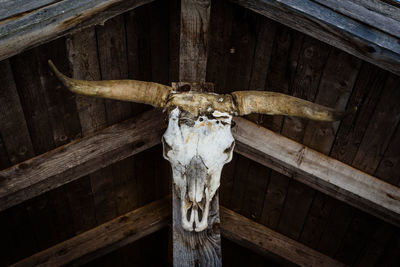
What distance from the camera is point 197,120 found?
7.61 feet

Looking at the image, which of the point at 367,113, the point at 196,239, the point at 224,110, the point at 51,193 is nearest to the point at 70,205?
the point at 51,193

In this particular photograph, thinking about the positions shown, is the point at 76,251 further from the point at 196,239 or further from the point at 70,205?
the point at 196,239

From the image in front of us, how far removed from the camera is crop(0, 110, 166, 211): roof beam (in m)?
3.08

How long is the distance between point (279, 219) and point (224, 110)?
2.01 meters

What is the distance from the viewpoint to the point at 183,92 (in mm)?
2480

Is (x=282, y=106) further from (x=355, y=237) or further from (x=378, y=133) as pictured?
(x=355, y=237)

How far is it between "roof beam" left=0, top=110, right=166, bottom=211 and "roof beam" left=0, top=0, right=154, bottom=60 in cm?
117

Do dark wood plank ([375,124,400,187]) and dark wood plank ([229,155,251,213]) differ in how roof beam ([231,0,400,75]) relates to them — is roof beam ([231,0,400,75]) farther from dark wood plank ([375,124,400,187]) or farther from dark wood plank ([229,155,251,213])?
dark wood plank ([229,155,251,213])

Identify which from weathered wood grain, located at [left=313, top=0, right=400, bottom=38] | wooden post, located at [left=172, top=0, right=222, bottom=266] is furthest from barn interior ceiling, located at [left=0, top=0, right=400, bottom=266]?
wooden post, located at [left=172, top=0, right=222, bottom=266]

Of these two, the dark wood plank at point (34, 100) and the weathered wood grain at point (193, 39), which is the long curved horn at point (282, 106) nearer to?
the weathered wood grain at point (193, 39)

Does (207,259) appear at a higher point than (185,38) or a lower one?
lower

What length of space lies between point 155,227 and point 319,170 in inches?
68.8

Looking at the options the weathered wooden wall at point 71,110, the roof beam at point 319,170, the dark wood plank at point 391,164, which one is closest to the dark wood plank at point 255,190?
the roof beam at point 319,170

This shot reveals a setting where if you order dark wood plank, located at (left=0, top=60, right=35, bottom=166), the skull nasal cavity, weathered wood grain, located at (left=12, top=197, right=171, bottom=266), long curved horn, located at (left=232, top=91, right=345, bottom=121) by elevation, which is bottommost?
weathered wood grain, located at (left=12, top=197, right=171, bottom=266)
